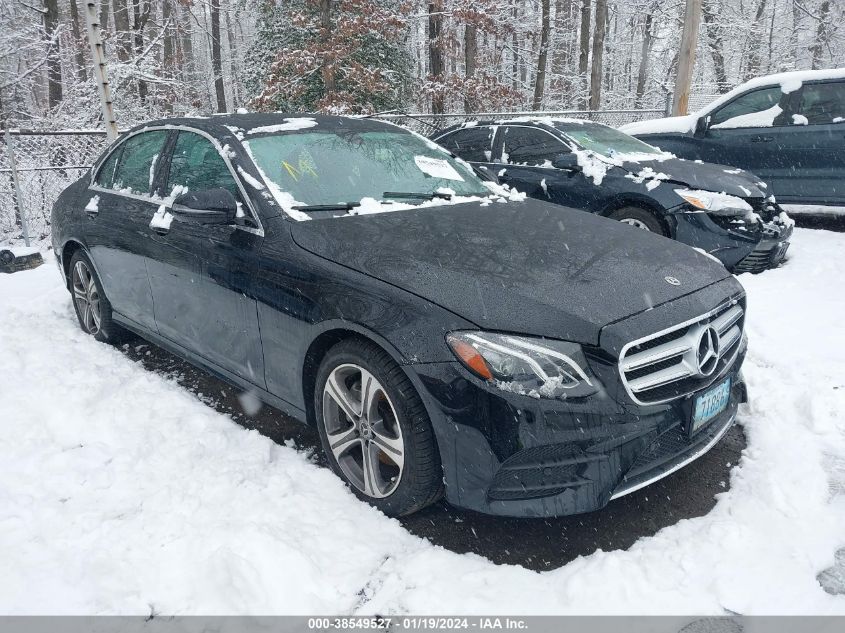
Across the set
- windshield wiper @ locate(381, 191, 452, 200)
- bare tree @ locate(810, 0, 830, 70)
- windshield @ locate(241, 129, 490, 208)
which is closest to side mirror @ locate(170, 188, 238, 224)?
windshield @ locate(241, 129, 490, 208)

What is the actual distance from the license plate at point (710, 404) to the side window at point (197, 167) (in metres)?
2.32

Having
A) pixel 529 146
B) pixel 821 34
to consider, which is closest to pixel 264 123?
pixel 529 146

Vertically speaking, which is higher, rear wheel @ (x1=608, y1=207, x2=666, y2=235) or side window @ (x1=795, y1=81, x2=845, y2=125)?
side window @ (x1=795, y1=81, x2=845, y2=125)

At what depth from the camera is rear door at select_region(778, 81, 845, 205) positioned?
277 inches

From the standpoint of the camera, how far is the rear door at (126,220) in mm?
3900

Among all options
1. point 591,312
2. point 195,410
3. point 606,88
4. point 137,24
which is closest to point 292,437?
point 195,410

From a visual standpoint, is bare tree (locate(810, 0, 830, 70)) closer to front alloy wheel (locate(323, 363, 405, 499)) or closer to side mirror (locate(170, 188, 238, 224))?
side mirror (locate(170, 188, 238, 224))

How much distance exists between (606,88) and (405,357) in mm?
37481

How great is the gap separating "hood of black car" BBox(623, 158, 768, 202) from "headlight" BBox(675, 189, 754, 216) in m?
0.10

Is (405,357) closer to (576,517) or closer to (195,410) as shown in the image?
(576,517)

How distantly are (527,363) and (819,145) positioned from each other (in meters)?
6.83

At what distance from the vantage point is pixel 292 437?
3.35 metres
